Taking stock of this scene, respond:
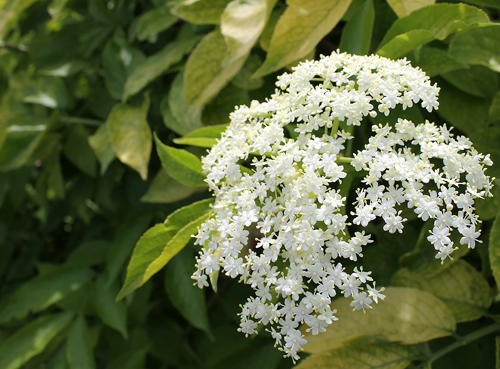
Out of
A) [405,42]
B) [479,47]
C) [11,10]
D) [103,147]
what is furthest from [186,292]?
[11,10]

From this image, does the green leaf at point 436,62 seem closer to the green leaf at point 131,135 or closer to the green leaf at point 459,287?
the green leaf at point 459,287

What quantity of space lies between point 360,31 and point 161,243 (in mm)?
617

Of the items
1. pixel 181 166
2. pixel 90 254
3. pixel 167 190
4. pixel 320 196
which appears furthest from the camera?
pixel 90 254

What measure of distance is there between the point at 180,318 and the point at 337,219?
120cm

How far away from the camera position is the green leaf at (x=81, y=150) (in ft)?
4.70

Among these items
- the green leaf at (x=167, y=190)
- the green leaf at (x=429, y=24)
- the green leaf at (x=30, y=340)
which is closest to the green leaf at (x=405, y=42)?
the green leaf at (x=429, y=24)

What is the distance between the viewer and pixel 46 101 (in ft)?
4.76

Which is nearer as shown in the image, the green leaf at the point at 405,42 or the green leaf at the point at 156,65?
the green leaf at the point at 405,42

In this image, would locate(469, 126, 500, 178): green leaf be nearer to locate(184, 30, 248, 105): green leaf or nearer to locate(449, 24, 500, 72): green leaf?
locate(449, 24, 500, 72): green leaf

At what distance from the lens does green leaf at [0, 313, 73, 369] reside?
1.32 metres

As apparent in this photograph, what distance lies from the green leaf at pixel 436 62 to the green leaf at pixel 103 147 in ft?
2.66

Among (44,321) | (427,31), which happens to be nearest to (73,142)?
(44,321)

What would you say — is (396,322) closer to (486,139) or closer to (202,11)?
(486,139)

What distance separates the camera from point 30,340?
1.36m
